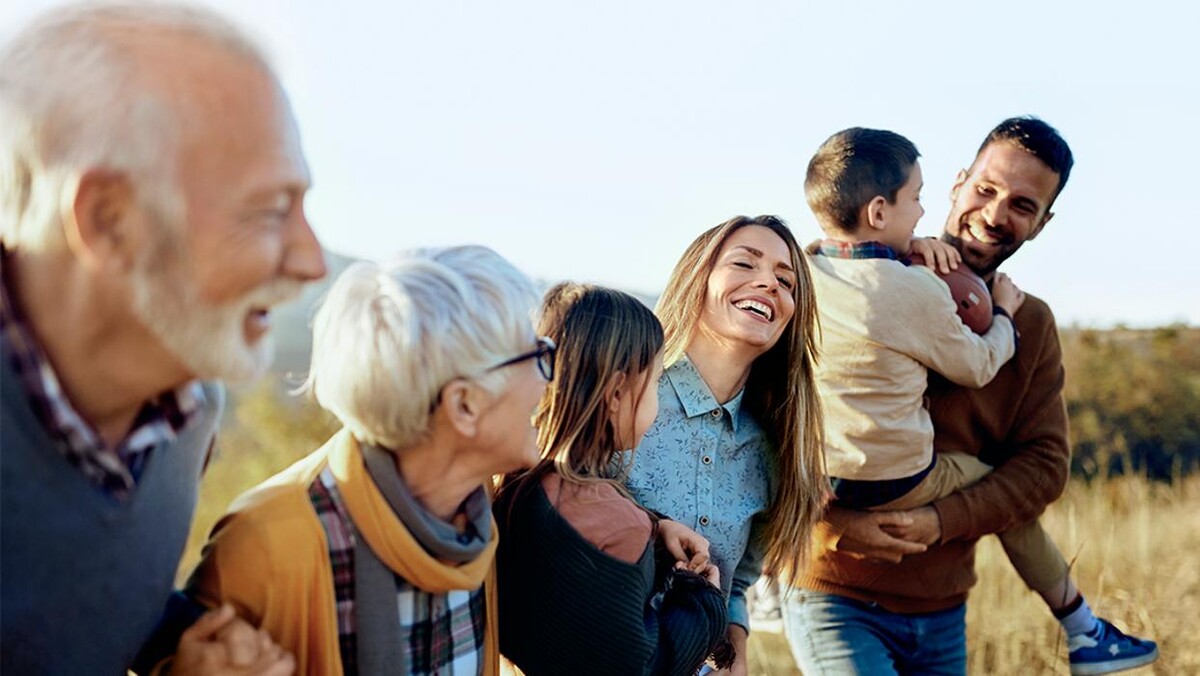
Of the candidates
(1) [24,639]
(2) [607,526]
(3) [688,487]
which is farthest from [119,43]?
(3) [688,487]

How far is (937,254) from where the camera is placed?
12.2 ft

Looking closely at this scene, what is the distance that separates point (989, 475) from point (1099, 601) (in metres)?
2.44

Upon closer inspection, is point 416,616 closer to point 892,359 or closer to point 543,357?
point 543,357

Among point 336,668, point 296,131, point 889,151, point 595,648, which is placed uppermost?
point 296,131

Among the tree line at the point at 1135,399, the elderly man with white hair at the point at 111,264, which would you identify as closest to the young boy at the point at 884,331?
the elderly man with white hair at the point at 111,264

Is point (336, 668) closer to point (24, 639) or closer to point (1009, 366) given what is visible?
point (24, 639)

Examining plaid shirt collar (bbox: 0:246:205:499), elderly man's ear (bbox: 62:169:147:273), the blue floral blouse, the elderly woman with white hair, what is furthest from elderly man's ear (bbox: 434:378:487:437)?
the blue floral blouse

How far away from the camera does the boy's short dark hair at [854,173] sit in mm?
3760

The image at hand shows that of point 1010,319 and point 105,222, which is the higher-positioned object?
point 105,222

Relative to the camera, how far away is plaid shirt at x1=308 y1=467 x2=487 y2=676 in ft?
6.85

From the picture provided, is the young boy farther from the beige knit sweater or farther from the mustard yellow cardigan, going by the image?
the mustard yellow cardigan

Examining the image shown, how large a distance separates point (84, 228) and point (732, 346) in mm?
1855

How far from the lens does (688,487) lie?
3.07 m

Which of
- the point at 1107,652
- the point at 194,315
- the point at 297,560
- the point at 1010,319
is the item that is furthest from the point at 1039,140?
the point at 194,315
